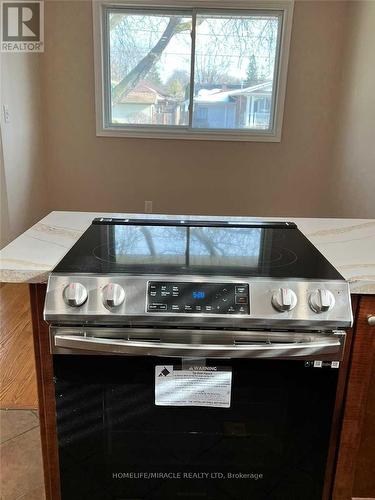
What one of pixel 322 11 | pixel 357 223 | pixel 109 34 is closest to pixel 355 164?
pixel 322 11

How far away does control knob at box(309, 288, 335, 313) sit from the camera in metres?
0.90

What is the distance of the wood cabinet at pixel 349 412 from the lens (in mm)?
1004

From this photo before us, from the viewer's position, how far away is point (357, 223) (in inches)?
56.4

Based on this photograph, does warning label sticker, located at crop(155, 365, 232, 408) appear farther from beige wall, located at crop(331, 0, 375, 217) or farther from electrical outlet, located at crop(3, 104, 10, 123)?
electrical outlet, located at crop(3, 104, 10, 123)

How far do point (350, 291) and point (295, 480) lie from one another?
0.50 m

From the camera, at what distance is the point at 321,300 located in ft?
2.94

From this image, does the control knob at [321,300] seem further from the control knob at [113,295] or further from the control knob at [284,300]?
the control knob at [113,295]

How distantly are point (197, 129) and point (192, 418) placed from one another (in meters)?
3.26

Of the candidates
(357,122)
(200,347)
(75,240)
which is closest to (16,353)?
(75,240)

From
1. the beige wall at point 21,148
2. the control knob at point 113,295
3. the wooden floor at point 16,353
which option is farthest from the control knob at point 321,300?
the beige wall at point 21,148

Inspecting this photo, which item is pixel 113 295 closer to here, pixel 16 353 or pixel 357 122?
pixel 16 353

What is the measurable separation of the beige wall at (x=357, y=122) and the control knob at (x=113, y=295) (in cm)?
251

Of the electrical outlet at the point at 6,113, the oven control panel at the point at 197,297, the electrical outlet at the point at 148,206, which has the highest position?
the electrical outlet at the point at 6,113

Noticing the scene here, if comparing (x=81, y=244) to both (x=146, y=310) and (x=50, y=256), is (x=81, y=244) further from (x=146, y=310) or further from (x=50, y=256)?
(x=146, y=310)
